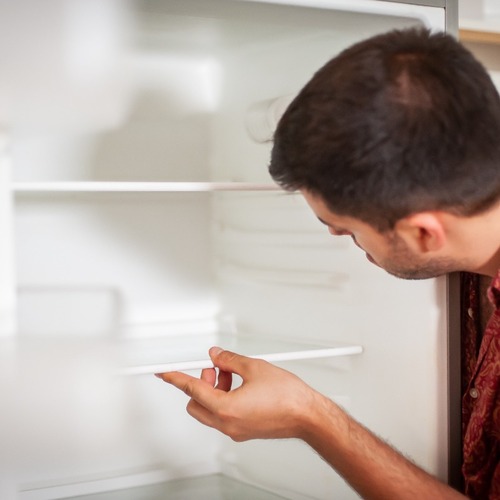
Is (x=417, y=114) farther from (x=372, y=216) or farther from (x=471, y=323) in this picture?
(x=471, y=323)

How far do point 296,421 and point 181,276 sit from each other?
64cm

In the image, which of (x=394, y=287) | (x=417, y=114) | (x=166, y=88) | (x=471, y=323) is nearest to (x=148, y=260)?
(x=166, y=88)

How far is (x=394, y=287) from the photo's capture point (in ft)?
4.93

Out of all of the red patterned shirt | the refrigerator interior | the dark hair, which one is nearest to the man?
the dark hair

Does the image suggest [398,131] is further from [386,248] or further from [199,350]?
[199,350]

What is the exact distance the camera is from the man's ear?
104cm

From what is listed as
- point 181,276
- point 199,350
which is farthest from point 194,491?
point 181,276

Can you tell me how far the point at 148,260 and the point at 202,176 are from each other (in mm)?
230

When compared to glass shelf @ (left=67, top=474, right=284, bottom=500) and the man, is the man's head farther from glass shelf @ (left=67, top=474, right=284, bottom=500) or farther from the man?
glass shelf @ (left=67, top=474, right=284, bottom=500)

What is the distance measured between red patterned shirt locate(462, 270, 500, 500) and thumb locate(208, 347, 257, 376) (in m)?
0.42

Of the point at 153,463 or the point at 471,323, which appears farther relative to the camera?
the point at 153,463

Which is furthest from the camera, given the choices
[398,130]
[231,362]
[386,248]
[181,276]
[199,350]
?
[181,276]

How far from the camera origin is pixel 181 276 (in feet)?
5.74

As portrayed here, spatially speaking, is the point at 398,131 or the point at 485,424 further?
the point at 485,424
